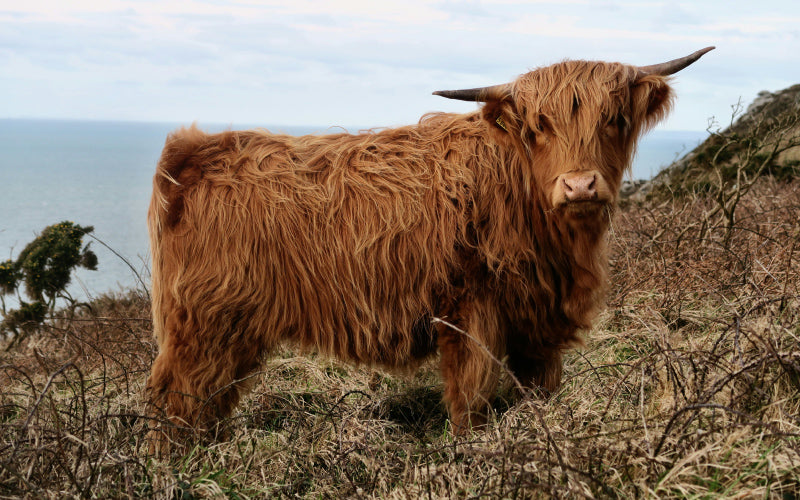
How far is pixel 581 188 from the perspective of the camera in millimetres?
2172

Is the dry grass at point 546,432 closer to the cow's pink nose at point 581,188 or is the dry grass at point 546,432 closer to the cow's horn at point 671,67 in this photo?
the cow's pink nose at point 581,188

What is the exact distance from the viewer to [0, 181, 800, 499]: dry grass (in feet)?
5.56

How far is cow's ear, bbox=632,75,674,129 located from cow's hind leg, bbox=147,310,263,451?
1.81 metres

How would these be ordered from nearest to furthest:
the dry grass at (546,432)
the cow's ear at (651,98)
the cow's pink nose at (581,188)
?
1. the dry grass at (546,432)
2. the cow's pink nose at (581,188)
3. the cow's ear at (651,98)

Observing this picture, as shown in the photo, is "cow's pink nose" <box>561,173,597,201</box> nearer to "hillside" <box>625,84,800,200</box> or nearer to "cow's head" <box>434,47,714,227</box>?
"cow's head" <box>434,47,714,227</box>

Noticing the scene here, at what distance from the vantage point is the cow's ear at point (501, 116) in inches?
97.0

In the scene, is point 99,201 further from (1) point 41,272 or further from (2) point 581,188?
(2) point 581,188

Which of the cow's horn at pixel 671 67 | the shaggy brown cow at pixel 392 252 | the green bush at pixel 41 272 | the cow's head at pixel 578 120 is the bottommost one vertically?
the green bush at pixel 41 272

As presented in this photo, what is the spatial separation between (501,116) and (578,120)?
0.99 feet

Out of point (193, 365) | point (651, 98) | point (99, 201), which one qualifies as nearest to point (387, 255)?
point (193, 365)

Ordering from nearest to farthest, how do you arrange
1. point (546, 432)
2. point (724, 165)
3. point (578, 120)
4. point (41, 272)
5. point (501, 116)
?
1. point (546, 432)
2. point (578, 120)
3. point (501, 116)
4. point (41, 272)
5. point (724, 165)

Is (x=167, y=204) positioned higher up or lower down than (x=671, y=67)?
lower down

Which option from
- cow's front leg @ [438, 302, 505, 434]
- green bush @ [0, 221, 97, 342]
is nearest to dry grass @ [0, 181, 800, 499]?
cow's front leg @ [438, 302, 505, 434]

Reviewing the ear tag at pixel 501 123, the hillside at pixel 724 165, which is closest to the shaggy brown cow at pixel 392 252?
the ear tag at pixel 501 123
